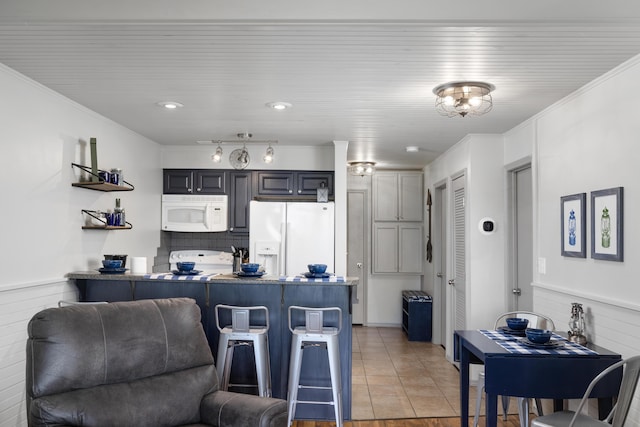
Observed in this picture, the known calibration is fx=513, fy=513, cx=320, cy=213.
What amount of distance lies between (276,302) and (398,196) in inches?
160

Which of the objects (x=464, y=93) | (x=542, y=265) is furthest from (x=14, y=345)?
(x=542, y=265)

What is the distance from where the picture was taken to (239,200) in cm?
590

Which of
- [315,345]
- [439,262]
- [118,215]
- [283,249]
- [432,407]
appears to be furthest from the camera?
[439,262]

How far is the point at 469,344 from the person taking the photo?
320cm

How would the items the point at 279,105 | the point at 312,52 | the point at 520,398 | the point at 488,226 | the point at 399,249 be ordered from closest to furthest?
1. the point at 312,52
2. the point at 520,398
3. the point at 279,105
4. the point at 488,226
5. the point at 399,249

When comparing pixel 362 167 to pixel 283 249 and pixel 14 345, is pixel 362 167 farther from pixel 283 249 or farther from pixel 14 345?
pixel 14 345

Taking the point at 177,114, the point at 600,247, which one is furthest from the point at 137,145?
the point at 600,247

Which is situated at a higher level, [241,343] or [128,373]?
[128,373]

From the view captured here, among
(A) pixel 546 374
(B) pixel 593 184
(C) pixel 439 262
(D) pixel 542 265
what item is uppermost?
(B) pixel 593 184

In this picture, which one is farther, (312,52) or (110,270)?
(110,270)

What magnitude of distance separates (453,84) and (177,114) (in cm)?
228

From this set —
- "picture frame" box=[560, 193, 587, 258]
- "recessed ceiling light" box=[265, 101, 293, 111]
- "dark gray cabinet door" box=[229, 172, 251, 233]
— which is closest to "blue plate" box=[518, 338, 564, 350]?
"picture frame" box=[560, 193, 587, 258]

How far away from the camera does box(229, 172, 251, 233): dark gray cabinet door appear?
5.88 meters

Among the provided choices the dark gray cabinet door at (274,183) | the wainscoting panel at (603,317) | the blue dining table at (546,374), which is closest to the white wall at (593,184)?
the wainscoting panel at (603,317)
